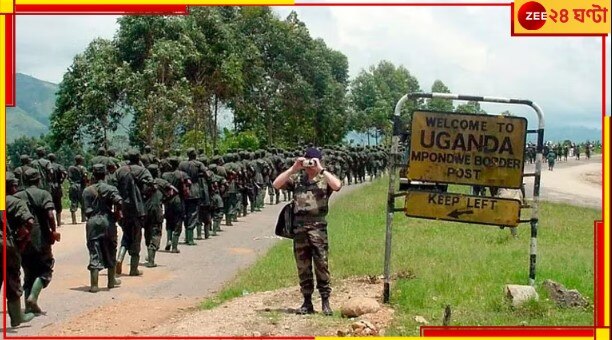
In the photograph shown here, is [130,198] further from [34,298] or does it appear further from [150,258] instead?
[34,298]

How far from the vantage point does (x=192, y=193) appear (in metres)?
13.8

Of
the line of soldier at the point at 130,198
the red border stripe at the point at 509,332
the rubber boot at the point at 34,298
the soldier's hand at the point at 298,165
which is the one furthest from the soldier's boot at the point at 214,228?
the red border stripe at the point at 509,332

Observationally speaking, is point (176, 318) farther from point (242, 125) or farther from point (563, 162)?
point (563, 162)

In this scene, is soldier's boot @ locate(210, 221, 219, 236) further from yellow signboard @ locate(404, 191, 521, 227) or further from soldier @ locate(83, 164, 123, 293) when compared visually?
yellow signboard @ locate(404, 191, 521, 227)

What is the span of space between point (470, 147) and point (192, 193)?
7697 millimetres

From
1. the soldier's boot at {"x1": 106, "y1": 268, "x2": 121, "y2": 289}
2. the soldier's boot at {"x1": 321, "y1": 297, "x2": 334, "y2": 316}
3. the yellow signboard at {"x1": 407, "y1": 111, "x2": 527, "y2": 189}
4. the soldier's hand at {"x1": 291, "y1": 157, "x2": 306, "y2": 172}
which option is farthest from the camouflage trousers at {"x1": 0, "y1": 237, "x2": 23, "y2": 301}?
the yellow signboard at {"x1": 407, "y1": 111, "x2": 527, "y2": 189}

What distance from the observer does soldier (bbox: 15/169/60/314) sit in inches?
316

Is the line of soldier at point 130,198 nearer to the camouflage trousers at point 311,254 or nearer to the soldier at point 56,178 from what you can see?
the soldier at point 56,178

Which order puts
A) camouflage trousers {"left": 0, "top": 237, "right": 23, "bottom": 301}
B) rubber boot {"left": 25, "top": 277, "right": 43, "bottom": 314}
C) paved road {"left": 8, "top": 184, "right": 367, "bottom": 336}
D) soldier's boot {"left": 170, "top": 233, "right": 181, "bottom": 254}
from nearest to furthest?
1. camouflage trousers {"left": 0, "top": 237, "right": 23, "bottom": 301}
2. paved road {"left": 8, "top": 184, "right": 367, "bottom": 336}
3. rubber boot {"left": 25, "top": 277, "right": 43, "bottom": 314}
4. soldier's boot {"left": 170, "top": 233, "right": 181, "bottom": 254}

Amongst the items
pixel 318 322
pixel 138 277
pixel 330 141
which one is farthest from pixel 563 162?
pixel 318 322

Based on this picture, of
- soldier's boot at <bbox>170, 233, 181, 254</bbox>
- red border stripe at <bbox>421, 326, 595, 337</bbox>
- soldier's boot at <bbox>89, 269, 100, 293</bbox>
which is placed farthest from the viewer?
soldier's boot at <bbox>170, 233, 181, 254</bbox>

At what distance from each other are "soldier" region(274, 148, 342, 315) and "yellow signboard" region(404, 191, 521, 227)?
2.88ft

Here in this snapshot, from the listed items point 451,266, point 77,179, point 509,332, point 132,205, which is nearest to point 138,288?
point 132,205

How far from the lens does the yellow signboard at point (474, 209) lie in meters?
6.94
